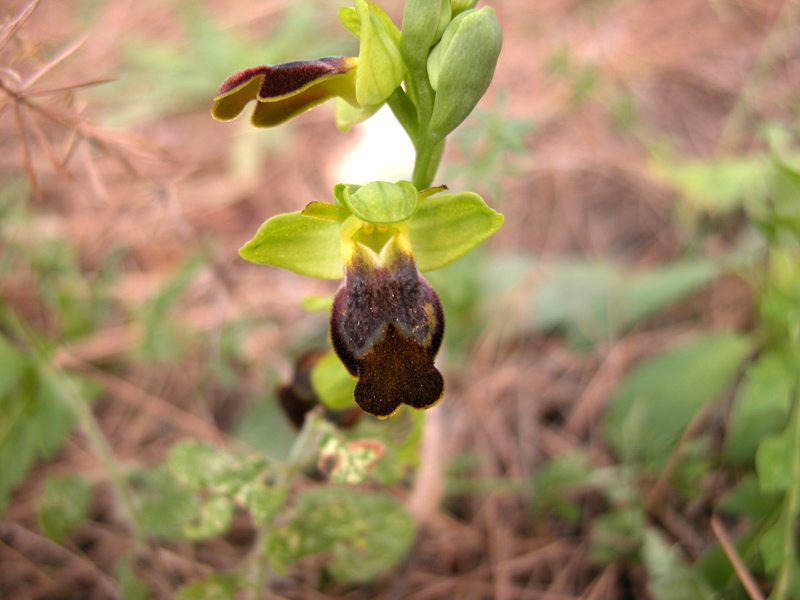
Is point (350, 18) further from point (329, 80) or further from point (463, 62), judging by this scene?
point (463, 62)

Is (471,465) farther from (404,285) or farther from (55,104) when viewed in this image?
(55,104)

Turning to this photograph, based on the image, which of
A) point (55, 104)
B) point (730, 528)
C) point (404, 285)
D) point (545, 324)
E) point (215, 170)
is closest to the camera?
point (404, 285)

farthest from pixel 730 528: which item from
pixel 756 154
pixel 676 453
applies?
pixel 756 154

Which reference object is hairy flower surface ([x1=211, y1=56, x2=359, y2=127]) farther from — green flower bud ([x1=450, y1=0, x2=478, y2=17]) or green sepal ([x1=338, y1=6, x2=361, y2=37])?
green flower bud ([x1=450, y1=0, x2=478, y2=17])

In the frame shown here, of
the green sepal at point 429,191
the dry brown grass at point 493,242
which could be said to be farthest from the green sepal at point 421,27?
the dry brown grass at point 493,242

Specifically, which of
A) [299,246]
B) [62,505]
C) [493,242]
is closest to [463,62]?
[299,246]
